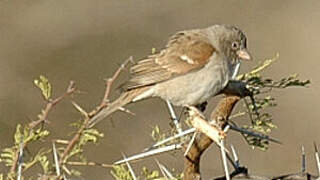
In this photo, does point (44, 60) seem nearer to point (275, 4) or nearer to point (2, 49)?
point (2, 49)

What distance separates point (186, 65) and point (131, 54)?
6.73 metres

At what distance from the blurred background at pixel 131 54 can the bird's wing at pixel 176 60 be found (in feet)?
12.7

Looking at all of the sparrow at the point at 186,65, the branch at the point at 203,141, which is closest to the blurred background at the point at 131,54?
the sparrow at the point at 186,65

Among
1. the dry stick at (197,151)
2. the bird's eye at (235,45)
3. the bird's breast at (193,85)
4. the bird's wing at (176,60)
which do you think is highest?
the bird's wing at (176,60)

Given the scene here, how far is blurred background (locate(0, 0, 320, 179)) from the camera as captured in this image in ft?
31.0

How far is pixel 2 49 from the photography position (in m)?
11.4

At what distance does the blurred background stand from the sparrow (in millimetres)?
3875

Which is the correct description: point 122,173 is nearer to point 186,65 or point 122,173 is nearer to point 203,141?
point 203,141

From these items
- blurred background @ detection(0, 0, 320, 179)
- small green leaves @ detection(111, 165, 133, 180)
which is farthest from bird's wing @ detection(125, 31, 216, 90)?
blurred background @ detection(0, 0, 320, 179)

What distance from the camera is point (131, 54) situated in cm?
1141

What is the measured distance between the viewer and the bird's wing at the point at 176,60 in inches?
179

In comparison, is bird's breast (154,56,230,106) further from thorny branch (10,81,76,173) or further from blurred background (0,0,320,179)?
blurred background (0,0,320,179)

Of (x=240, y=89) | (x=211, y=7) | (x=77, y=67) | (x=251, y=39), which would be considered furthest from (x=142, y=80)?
(x=211, y=7)

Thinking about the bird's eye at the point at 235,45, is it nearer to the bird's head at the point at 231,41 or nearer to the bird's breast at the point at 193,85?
the bird's head at the point at 231,41
